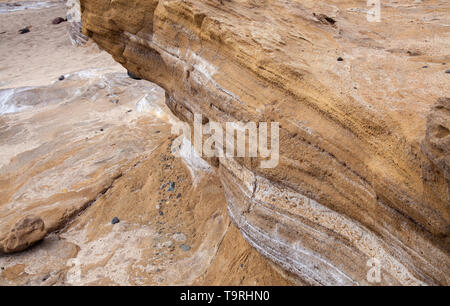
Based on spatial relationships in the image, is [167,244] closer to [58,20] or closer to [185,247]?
[185,247]

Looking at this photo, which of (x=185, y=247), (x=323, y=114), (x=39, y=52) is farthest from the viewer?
(x=39, y=52)

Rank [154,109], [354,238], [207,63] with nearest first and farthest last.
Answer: [354,238]
[207,63]
[154,109]

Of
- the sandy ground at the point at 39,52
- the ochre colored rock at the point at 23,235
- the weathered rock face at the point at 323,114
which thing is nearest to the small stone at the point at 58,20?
the sandy ground at the point at 39,52

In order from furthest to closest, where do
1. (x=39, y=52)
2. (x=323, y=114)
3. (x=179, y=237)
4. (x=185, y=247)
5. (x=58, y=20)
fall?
(x=58, y=20)
(x=39, y=52)
(x=179, y=237)
(x=185, y=247)
(x=323, y=114)

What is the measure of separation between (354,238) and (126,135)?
3970mm

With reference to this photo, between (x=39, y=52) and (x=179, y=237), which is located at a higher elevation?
(x=179, y=237)

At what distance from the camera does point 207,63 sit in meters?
3.03

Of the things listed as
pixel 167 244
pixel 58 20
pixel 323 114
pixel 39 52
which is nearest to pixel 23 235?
pixel 167 244

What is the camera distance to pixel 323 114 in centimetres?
236

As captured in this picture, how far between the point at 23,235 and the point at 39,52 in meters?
10.1

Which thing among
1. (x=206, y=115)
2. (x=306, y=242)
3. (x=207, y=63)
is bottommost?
(x=306, y=242)

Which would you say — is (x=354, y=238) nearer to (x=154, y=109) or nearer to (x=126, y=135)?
(x=126, y=135)

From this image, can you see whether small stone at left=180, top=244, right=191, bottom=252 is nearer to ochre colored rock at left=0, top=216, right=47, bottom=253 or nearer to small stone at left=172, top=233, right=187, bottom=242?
small stone at left=172, top=233, right=187, bottom=242

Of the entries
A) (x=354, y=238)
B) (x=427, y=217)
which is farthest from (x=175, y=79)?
(x=427, y=217)
